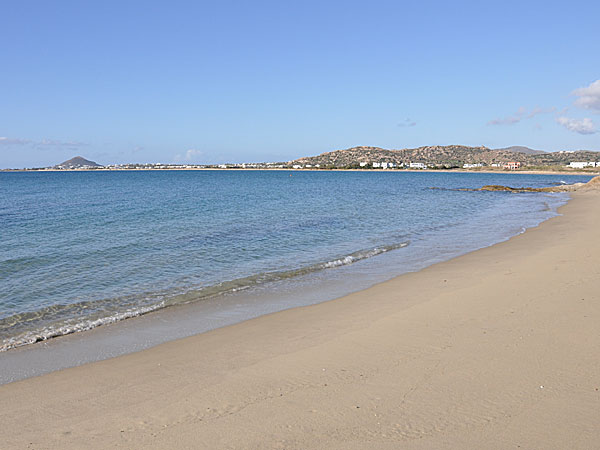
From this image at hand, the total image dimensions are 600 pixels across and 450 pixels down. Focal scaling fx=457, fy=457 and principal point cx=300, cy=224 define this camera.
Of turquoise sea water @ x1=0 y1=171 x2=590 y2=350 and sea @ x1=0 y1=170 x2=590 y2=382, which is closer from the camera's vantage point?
sea @ x1=0 y1=170 x2=590 y2=382

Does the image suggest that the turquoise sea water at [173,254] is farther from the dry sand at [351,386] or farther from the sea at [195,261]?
the dry sand at [351,386]

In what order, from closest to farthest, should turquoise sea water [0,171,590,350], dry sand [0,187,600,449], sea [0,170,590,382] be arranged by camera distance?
dry sand [0,187,600,449]
sea [0,170,590,382]
turquoise sea water [0,171,590,350]

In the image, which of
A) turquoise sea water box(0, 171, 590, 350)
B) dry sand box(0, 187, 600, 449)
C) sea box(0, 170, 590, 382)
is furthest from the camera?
turquoise sea water box(0, 171, 590, 350)

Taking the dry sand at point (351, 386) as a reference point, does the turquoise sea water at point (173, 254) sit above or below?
below

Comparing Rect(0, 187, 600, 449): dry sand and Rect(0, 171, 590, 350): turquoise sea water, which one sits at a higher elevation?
Rect(0, 187, 600, 449): dry sand

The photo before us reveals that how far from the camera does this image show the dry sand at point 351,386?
15.1 feet

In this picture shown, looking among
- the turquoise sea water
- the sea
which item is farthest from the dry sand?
the turquoise sea water

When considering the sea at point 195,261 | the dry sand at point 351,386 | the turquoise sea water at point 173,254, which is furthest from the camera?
the turquoise sea water at point 173,254

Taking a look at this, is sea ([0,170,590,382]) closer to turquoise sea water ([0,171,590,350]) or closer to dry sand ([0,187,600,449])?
turquoise sea water ([0,171,590,350])

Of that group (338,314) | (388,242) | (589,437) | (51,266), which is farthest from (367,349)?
(388,242)

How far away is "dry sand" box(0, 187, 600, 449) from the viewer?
461cm

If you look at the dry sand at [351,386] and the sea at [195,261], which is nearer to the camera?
the dry sand at [351,386]

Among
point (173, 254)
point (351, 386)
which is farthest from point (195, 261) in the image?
point (351, 386)

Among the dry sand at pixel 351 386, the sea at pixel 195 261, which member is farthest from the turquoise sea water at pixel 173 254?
the dry sand at pixel 351 386
